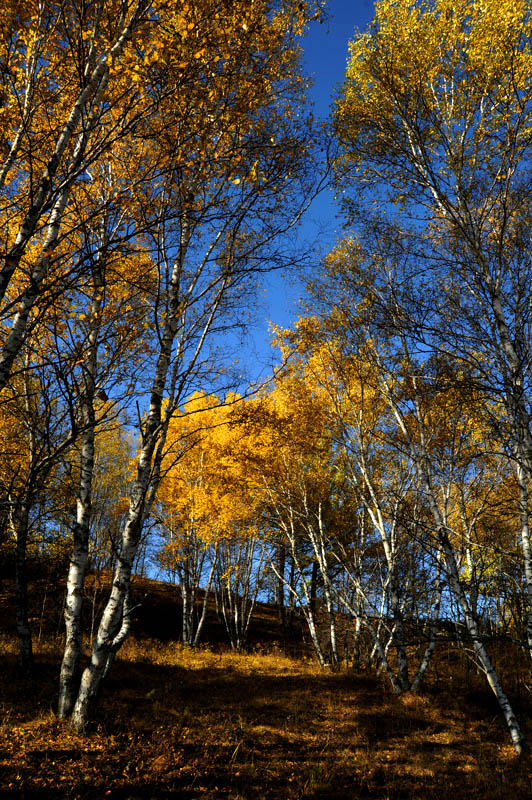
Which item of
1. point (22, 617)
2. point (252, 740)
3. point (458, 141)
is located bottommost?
point (252, 740)

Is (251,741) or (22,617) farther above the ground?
(22,617)

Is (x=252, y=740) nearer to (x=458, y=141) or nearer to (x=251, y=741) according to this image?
(x=251, y=741)

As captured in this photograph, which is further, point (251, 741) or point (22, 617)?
point (22, 617)

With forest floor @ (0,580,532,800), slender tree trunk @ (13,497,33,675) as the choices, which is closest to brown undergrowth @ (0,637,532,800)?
forest floor @ (0,580,532,800)

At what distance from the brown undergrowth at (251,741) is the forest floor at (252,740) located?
0.07 feet

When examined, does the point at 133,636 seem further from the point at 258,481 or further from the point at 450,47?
the point at 450,47

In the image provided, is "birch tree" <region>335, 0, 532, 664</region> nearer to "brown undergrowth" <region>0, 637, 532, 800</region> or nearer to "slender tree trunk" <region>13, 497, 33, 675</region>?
"brown undergrowth" <region>0, 637, 532, 800</region>

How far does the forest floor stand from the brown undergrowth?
0.02 metres

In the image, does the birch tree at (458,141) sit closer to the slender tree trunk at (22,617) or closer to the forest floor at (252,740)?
the forest floor at (252,740)

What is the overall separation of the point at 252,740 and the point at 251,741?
4 cm

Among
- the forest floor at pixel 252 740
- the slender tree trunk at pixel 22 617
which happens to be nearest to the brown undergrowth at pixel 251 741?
the forest floor at pixel 252 740

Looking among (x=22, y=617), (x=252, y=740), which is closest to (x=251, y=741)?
(x=252, y=740)

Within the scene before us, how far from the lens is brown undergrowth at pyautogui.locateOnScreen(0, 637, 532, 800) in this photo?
472cm

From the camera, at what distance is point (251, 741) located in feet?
20.6
